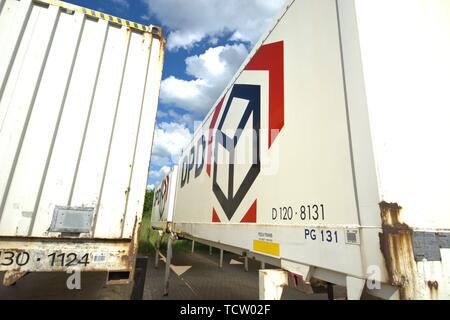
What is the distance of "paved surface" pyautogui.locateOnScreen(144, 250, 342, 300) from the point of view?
502cm

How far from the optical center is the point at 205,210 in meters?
3.75

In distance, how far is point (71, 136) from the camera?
94.7 inches

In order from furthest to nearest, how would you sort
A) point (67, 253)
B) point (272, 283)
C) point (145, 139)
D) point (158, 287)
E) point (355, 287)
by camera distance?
point (158, 287)
point (145, 139)
point (67, 253)
point (272, 283)
point (355, 287)

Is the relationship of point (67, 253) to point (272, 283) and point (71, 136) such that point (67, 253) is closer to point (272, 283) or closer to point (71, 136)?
point (71, 136)

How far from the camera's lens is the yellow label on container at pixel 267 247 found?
187 cm

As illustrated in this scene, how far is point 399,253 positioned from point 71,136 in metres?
2.59

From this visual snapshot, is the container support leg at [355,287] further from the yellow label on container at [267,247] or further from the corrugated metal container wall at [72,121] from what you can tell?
the corrugated metal container wall at [72,121]

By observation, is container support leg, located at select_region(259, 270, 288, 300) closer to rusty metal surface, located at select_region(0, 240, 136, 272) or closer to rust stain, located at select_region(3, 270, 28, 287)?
rusty metal surface, located at select_region(0, 240, 136, 272)

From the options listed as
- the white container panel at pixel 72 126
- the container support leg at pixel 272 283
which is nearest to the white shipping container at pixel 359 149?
the container support leg at pixel 272 283

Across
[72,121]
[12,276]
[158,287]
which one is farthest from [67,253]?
[158,287]

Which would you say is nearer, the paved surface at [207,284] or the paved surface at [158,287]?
the paved surface at [158,287]
